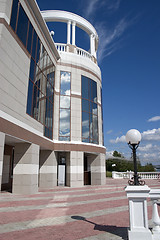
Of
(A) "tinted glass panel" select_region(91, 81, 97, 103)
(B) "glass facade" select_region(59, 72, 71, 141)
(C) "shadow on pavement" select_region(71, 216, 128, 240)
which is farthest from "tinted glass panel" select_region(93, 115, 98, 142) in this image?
(C) "shadow on pavement" select_region(71, 216, 128, 240)

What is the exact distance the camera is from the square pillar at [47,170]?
17781 mm

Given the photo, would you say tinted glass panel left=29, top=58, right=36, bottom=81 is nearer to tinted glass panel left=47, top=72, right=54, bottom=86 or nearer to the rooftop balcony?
tinted glass panel left=47, top=72, right=54, bottom=86

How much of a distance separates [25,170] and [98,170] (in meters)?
10.0

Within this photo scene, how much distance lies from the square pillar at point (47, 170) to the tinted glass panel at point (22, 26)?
34.2 feet

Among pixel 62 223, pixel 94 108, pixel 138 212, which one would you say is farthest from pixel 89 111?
A: pixel 138 212

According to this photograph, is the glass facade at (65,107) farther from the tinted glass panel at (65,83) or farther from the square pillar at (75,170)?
the square pillar at (75,170)

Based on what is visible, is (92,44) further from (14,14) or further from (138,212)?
(138,212)

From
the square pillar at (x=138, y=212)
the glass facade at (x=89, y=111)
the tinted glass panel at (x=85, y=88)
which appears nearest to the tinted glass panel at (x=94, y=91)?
the glass facade at (x=89, y=111)

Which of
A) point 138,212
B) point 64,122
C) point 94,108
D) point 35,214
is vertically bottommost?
point 35,214

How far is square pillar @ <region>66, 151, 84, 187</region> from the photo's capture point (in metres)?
18.3

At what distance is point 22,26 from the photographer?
13.0 m

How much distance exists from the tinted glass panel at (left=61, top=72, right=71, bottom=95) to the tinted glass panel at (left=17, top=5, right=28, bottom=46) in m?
7.55

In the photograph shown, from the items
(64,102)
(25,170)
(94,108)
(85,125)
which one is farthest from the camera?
(94,108)

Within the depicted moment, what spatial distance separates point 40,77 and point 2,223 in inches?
476
